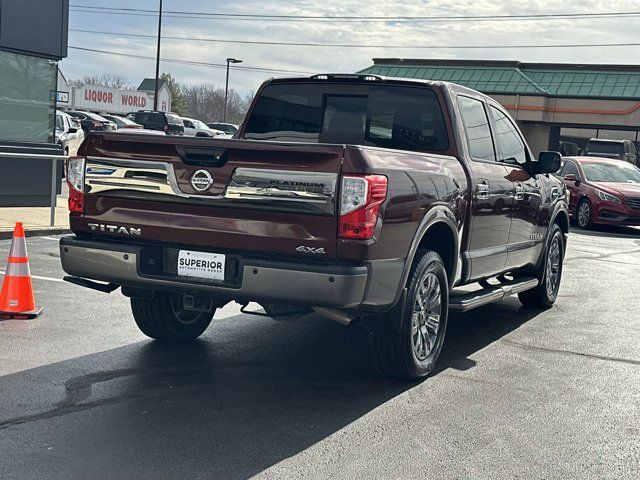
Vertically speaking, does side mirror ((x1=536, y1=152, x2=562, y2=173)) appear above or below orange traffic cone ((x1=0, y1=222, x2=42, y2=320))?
above

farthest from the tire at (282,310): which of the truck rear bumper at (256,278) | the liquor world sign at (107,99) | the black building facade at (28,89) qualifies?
the liquor world sign at (107,99)

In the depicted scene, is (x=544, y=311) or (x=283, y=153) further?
(x=544, y=311)

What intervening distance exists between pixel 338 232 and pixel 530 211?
3537 mm

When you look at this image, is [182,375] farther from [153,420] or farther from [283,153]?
[283,153]

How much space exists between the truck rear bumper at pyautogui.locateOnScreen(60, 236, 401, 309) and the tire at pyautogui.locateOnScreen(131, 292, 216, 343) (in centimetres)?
90

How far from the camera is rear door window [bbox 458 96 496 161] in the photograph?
6.91 m

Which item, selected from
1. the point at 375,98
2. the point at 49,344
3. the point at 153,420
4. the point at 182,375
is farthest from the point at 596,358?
the point at 49,344

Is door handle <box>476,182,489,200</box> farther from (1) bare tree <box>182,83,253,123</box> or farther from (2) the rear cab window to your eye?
(1) bare tree <box>182,83,253,123</box>

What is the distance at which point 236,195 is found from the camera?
205 inches

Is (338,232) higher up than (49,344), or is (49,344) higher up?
(338,232)

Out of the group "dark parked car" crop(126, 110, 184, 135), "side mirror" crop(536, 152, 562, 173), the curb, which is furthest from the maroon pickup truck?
"dark parked car" crop(126, 110, 184, 135)

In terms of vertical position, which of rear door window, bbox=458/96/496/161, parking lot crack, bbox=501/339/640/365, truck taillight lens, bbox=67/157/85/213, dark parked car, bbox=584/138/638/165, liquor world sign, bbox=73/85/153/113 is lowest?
parking lot crack, bbox=501/339/640/365

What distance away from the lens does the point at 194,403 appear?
5.16 metres

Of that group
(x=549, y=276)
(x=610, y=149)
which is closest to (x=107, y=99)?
(x=610, y=149)
